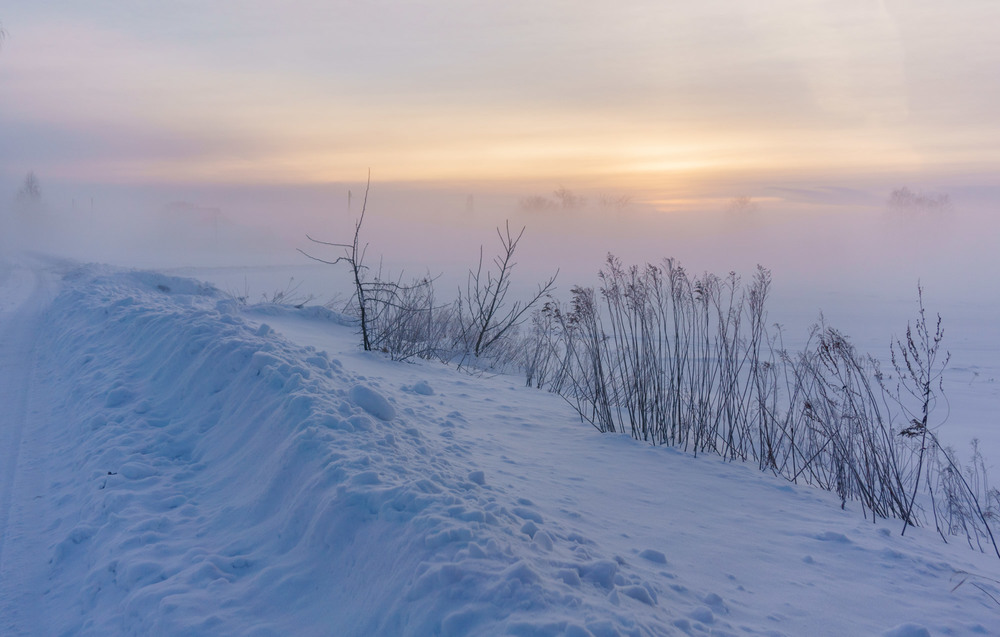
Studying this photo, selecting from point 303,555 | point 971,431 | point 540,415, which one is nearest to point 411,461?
point 303,555

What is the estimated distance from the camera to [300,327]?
12.6 meters

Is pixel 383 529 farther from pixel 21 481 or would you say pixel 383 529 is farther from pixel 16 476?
pixel 16 476

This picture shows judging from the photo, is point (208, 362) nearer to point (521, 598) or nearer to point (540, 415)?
point (540, 415)

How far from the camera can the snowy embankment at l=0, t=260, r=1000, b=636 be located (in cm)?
284

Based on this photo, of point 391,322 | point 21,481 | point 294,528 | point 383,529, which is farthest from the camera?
point 391,322

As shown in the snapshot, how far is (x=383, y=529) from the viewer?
3.16 m

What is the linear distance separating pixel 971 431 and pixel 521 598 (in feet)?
41.9

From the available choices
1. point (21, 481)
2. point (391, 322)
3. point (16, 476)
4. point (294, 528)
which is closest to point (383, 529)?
point (294, 528)

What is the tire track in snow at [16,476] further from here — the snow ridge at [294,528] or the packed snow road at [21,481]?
the snow ridge at [294,528]

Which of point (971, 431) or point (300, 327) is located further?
point (300, 327)

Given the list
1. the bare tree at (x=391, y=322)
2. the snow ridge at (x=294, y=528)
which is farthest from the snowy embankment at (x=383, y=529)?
the bare tree at (x=391, y=322)

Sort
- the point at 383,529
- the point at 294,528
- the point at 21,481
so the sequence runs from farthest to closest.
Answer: the point at 21,481 → the point at 294,528 → the point at 383,529

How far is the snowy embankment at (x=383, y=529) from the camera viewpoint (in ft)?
9.33

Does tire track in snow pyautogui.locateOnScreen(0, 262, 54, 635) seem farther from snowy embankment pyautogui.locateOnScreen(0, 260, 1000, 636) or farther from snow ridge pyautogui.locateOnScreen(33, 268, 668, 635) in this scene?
snow ridge pyautogui.locateOnScreen(33, 268, 668, 635)
